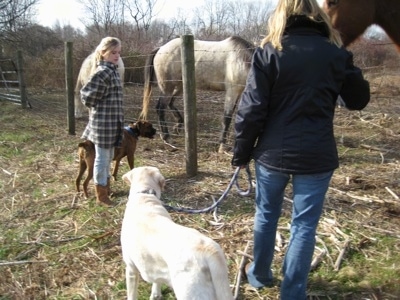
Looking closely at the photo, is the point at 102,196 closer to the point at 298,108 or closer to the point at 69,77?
the point at 298,108

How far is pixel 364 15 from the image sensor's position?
13.8ft

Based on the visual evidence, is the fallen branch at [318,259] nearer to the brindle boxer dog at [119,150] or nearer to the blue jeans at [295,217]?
the blue jeans at [295,217]

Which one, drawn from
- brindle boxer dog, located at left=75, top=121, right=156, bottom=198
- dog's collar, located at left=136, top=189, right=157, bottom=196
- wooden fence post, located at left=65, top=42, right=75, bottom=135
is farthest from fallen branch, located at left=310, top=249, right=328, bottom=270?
wooden fence post, located at left=65, top=42, right=75, bottom=135

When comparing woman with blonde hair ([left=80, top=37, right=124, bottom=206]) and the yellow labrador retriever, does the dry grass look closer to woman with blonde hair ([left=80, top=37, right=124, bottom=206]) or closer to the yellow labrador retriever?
woman with blonde hair ([left=80, top=37, right=124, bottom=206])

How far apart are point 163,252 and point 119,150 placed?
10.2 feet

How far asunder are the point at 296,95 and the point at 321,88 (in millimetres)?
156

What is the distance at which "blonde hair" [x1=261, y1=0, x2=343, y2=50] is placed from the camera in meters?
2.45

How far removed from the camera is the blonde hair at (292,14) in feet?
8.04

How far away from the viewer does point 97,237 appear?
4121mm

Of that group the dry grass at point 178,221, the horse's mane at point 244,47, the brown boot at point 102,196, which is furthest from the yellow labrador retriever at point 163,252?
the horse's mane at point 244,47

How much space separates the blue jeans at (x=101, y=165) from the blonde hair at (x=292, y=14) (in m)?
2.90

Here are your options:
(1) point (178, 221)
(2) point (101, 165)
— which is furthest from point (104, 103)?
(1) point (178, 221)

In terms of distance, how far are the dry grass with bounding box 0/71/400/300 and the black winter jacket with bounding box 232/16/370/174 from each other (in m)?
1.24

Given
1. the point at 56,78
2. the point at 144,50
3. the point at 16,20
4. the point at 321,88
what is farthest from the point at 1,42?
the point at 321,88
